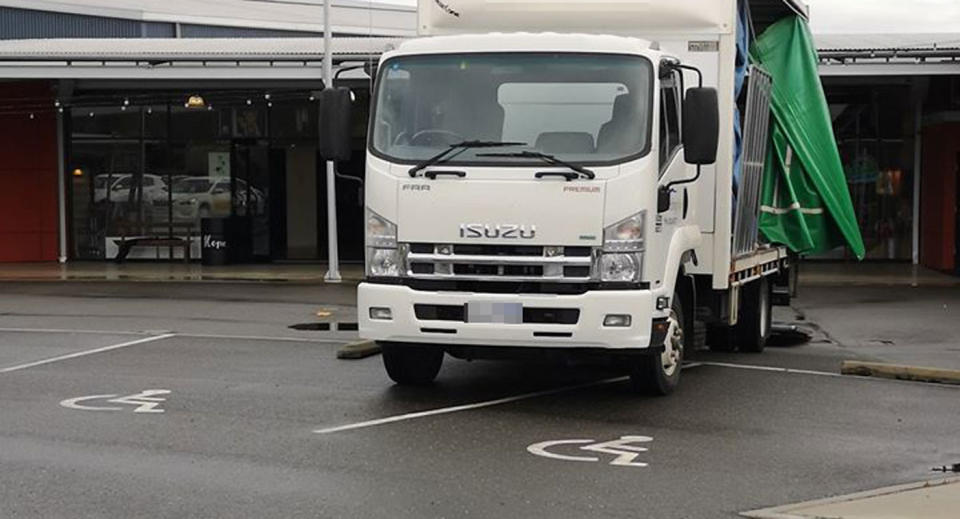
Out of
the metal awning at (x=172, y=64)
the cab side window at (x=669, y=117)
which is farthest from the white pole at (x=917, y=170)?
Answer: the cab side window at (x=669, y=117)

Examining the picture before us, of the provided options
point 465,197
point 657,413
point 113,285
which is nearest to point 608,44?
point 465,197

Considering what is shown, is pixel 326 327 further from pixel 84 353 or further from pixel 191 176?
pixel 191 176

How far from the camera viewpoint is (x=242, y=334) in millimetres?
14773

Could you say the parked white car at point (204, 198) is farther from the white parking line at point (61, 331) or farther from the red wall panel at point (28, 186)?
the white parking line at point (61, 331)

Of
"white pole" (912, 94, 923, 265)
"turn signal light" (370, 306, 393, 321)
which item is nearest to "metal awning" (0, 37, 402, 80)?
"white pole" (912, 94, 923, 265)

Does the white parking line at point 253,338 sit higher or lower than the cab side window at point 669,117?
lower

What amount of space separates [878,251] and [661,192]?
1773 cm

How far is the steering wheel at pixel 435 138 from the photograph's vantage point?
908 centimetres

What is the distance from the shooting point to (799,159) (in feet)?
41.2

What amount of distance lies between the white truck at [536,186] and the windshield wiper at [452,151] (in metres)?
0.01

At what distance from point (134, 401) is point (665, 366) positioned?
14.0 ft

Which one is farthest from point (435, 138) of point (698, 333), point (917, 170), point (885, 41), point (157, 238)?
point (885, 41)

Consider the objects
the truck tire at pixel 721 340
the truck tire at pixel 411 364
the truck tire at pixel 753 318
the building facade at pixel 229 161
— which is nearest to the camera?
the truck tire at pixel 411 364

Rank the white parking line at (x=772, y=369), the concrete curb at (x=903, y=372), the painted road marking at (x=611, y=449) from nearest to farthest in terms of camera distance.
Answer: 1. the painted road marking at (x=611, y=449)
2. the concrete curb at (x=903, y=372)
3. the white parking line at (x=772, y=369)
